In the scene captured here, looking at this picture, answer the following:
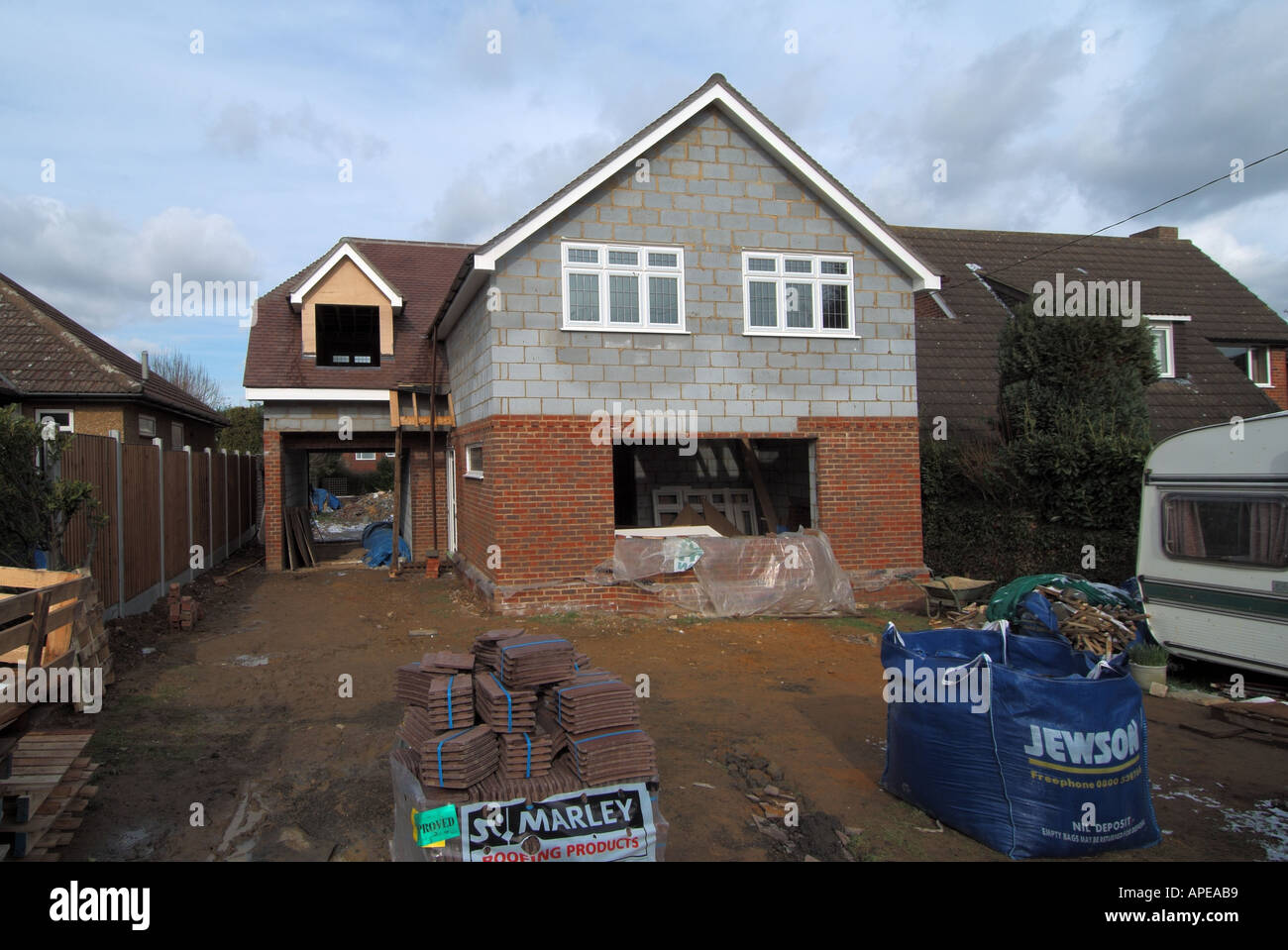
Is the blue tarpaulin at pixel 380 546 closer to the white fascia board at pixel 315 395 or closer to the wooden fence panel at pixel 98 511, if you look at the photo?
the white fascia board at pixel 315 395

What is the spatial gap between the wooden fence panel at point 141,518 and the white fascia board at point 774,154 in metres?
5.33

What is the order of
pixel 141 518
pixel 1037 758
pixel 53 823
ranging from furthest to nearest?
pixel 141 518, pixel 1037 758, pixel 53 823

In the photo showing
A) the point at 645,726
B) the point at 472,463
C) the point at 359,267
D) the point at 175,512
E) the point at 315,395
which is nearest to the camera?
the point at 645,726

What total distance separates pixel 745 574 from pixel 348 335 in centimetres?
1091

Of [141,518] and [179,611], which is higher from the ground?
[141,518]

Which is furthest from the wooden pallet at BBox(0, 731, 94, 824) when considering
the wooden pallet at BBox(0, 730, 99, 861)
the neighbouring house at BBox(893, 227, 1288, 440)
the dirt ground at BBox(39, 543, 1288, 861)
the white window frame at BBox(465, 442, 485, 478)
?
the neighbouring house at BBox(893, 227, 1288, 440)

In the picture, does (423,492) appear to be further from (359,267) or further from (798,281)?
(798,281)

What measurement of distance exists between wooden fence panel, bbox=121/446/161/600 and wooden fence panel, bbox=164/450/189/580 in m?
0.54

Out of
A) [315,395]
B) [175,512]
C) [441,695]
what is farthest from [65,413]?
[441,695]

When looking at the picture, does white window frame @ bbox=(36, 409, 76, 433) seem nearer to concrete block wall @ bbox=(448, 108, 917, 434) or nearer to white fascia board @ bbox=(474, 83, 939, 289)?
concrete block wall @ bbox=(448, 108, 917, 434)

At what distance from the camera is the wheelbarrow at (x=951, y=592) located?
36.1 feet

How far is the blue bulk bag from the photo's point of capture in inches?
174

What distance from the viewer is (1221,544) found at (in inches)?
316
